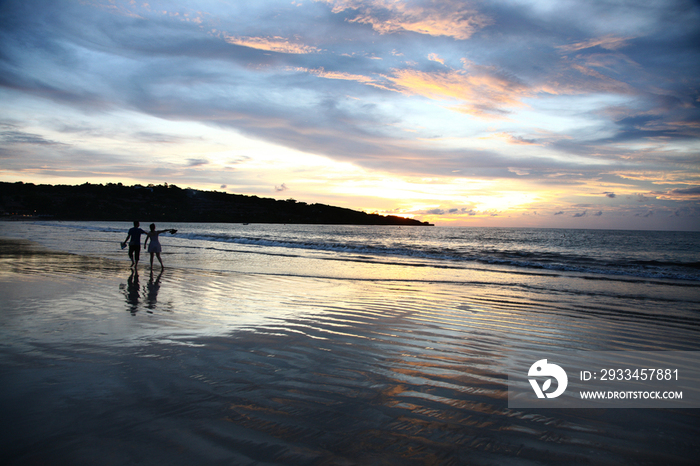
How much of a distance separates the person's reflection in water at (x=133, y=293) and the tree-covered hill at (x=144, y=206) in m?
133

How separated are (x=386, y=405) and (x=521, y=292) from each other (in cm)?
947

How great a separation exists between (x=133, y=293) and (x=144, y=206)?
16154cm

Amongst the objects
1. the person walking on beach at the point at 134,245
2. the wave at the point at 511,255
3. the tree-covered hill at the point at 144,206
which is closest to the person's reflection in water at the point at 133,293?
the person walking on beach at the point at 134,245

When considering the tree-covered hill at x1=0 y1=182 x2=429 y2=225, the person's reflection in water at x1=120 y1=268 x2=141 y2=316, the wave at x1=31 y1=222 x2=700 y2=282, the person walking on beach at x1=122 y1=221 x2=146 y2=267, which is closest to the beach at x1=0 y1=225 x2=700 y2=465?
the person's reflection in water at x1=120 y1=268 x2=141 y2=316

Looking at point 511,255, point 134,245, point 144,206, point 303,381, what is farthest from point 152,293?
point 144,206

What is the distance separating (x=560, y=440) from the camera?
9.62 ft

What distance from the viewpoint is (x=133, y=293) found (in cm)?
Result: 915

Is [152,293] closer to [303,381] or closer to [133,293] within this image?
[133,293]

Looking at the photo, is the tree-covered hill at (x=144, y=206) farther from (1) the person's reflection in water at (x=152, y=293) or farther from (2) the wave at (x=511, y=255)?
(1) the person's reflection in water at (x=152, y=293)

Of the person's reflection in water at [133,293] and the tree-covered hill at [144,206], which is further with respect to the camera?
the tree-covered hill at [144,206]

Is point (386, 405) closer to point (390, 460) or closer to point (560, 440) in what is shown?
point (390, 460)

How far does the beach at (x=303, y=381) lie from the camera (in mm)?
2736

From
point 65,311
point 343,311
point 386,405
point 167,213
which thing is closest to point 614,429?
point 386,405

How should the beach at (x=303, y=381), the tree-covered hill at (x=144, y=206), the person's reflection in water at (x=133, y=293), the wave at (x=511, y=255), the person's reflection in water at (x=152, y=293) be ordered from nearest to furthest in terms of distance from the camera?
the beach at (x=303, y=381)
the person's reflection in water at (x=133, y=293)
the person's reflection in water at (x=152, y=293)
the wave at (x=511, y=255)
the tree-covered hill at (x=144, y=206)
